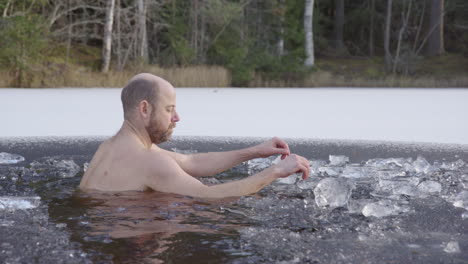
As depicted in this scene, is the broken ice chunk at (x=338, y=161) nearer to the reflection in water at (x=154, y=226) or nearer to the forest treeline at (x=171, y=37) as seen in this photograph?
the reflection in water at (x=154, y=226)

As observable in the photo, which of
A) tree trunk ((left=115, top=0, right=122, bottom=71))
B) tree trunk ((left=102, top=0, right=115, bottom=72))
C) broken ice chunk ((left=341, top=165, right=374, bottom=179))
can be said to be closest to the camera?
broken ice chunk ((left=341, top=165, right=374, bottom=179))

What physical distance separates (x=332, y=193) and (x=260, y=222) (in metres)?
0.48

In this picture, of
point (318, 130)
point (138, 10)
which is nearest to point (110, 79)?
point (138, 10)

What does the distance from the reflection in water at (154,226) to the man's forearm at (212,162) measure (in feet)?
2.10

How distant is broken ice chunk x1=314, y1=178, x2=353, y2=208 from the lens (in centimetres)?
286

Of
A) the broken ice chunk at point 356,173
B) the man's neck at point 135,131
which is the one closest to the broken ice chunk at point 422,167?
the broken ice chunk at point 356,173

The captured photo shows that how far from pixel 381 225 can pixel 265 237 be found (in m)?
0.55

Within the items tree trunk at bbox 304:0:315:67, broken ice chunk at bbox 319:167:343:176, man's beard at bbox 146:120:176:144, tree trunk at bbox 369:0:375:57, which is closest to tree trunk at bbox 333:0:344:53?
tree trunk at bbox 369:0:375:57

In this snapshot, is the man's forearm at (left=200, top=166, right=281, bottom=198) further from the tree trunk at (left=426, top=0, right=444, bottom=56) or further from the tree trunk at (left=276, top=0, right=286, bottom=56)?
the tree trunk at (left=426, top=0, right=444, bottom=56)

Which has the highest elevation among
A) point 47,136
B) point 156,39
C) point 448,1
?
point 448,1

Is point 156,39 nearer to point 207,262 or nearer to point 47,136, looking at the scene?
point 47,136

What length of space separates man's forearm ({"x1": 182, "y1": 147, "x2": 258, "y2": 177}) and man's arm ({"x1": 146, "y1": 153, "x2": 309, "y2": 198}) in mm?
696

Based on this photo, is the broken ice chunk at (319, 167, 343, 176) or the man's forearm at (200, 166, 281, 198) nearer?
the man's forearm at (200, 166, 281, 198)

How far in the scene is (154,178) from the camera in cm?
292
